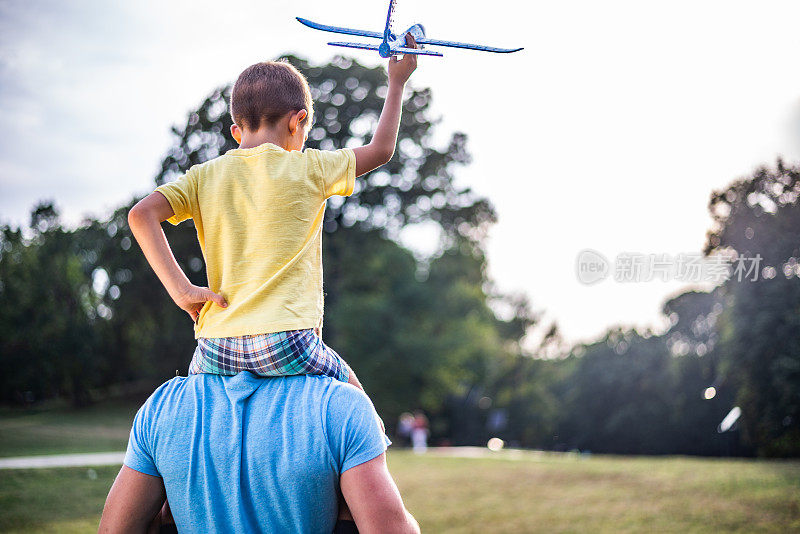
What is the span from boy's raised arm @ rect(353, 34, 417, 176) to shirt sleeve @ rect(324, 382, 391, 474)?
1.91ft

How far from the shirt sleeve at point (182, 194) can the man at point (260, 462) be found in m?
0.43

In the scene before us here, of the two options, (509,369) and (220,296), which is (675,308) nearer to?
(220,296)

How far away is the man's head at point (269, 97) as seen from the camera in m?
1.89

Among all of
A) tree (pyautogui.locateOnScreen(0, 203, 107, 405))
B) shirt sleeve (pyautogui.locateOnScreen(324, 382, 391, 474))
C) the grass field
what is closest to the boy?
shirt sleeve (pyautogui.locateOnScreen(324, 382, 391, 474))

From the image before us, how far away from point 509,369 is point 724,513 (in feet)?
108

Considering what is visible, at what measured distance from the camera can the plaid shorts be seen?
1.77m

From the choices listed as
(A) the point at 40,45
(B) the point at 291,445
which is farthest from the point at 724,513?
(A) the point at 40,45

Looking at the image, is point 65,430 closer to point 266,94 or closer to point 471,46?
point 266,94

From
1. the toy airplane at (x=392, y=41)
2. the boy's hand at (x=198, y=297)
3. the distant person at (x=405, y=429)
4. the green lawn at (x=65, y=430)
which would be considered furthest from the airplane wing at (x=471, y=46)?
the distant person at (x=405, y=429)

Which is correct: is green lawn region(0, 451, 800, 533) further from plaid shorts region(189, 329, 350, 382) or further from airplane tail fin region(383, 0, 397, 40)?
airplane tail fin region(383, 0, 397, 40)

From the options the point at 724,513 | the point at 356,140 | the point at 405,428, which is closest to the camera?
the point at 724,513

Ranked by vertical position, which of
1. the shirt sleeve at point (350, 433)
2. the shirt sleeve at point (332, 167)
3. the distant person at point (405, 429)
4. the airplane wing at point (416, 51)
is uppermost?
the airplane wing at point (416, 51)

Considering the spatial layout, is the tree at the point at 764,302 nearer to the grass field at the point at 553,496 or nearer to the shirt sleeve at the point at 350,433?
the grass field at the point at 553,496

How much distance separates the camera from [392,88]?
6.44 feet
